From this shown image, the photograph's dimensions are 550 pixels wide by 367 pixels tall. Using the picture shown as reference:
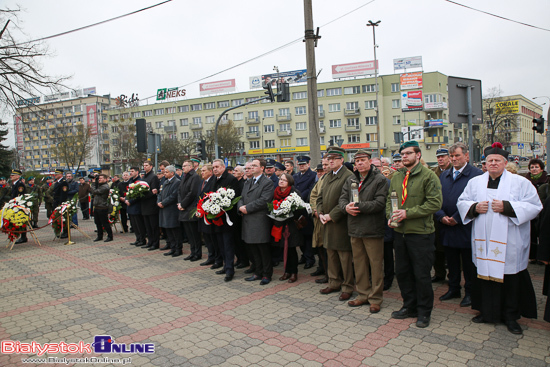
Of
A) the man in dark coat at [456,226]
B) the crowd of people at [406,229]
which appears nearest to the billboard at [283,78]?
the crowd of people at [406,229]

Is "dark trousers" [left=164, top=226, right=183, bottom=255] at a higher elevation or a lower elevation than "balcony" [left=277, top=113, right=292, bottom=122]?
lower

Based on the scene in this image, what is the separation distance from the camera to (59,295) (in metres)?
6.25

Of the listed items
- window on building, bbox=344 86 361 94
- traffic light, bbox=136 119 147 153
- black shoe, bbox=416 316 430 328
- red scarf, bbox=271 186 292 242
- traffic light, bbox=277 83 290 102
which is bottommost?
black shoe, bbox=416 316 430 328

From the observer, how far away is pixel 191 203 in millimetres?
8547

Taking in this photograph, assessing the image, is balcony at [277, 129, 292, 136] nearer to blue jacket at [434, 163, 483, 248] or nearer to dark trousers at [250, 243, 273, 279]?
dark trousers at [250, 243, 273, 279]

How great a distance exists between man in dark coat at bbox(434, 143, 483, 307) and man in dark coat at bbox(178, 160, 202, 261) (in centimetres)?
524

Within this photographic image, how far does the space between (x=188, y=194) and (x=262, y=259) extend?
263cm

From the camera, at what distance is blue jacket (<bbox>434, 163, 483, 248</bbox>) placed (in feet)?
16.7

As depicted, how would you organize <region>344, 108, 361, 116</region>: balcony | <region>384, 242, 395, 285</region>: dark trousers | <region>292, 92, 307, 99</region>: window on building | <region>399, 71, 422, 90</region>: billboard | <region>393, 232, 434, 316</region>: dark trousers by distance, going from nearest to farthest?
1. <region>393, 232, 434, 316</region>: dark trousers
2. <region>384, 242, 395, 285</region>: dark trousers
3. <region>399, 71, 422, 90</region>: billboard
4. <region>344, 108, 361, 116</region>: balcony
5. <region>292, 92, 307, 99</region>: window on building

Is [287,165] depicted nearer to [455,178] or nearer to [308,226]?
[308,226]

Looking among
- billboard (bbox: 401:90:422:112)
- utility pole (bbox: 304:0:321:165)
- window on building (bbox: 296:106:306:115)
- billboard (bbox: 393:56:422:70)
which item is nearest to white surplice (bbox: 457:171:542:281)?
utility pole (bbox: 304:0:321:165)

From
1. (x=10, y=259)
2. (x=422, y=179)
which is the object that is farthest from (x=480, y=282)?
(x=10, y=259)

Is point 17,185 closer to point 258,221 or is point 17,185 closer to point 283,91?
point 283,91

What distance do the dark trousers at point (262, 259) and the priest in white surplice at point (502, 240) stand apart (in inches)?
133
